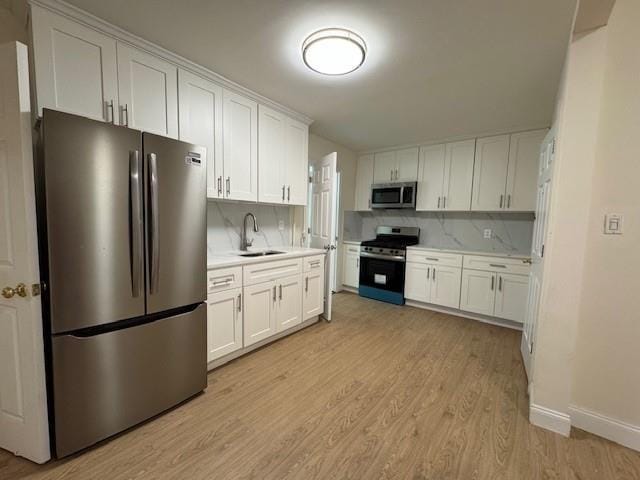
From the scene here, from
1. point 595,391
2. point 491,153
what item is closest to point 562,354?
point 595,391

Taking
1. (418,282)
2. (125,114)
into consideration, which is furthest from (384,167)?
(125,114)

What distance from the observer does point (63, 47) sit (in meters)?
1.64

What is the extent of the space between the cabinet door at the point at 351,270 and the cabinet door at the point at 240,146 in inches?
93.7

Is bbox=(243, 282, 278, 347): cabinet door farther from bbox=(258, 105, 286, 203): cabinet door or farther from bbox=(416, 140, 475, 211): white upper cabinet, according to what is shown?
bbox=(416, 140, 475, 211): white upper cabinet

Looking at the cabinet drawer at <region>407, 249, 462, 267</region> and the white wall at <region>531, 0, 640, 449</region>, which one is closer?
the white wall at <region>531, 0, 640, 449</region>

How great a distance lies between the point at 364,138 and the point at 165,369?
12.2 ft

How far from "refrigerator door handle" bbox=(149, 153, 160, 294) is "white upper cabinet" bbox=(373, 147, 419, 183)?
367 cm

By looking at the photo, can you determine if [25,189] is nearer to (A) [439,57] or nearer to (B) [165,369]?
(B) [165,369]

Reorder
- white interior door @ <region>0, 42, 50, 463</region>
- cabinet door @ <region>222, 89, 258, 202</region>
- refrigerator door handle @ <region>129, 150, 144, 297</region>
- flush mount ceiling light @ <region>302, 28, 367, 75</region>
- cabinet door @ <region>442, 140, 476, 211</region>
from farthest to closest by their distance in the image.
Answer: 1. cabinet door @ <region>442, 140, 476, 211</region>
2. cabinet door @ <region>222, 89, 258, 202</region>
3. flush mount ceiling light @ <region>302, 28, 367, 75</region>
4. refrigerator door handle @ <region>129, 150, 144, 297</region>
5. white interior door @ <region>0, 42, 50, 463</region>

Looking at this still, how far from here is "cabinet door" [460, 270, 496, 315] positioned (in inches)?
137

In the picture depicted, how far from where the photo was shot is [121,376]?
1530 millimetres

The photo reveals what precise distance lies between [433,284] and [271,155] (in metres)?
2.80

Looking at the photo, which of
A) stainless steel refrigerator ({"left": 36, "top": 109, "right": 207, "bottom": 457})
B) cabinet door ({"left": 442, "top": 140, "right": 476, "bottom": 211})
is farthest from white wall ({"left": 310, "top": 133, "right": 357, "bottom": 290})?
stainless steel refrigerator ({"left": 36, "top": 109, "right": 207, "bottom": 457})

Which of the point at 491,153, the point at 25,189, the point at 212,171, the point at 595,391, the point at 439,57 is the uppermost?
the point at 439,57
